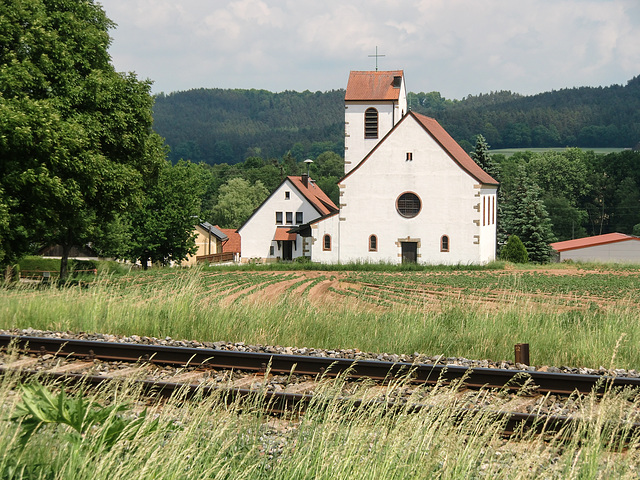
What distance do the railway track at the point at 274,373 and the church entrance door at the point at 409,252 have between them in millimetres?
39164

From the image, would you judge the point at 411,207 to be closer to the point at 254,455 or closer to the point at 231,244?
the point at 231,244

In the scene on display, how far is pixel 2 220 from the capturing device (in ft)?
70.9

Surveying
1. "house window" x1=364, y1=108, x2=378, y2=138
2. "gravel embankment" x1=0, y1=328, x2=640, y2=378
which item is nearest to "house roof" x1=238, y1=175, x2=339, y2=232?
"house window" x1=364, y1=108, x2=378, y2=138

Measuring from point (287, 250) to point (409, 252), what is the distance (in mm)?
24088

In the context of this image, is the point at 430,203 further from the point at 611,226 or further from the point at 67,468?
the point at 611,226

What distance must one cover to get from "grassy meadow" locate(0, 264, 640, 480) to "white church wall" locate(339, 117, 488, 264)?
18.6 metres

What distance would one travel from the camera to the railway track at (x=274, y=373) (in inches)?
320

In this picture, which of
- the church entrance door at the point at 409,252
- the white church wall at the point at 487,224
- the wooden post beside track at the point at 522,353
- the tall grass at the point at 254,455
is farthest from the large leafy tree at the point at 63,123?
Result: the white church wall at the point at 487,224

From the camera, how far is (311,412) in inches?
222

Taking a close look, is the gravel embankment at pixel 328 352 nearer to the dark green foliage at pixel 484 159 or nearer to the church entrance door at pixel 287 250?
the dark green foliage at pixel 484 159

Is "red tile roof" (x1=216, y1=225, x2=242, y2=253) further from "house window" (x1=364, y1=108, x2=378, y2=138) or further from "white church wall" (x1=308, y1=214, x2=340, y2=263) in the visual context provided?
"white church wall" (x1=308, y1=214, x2=340, y2=263)

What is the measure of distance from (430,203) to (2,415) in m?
45.0

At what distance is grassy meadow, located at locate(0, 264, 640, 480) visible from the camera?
4305mm

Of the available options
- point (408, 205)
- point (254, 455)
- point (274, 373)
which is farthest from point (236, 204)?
point (254, 455)
